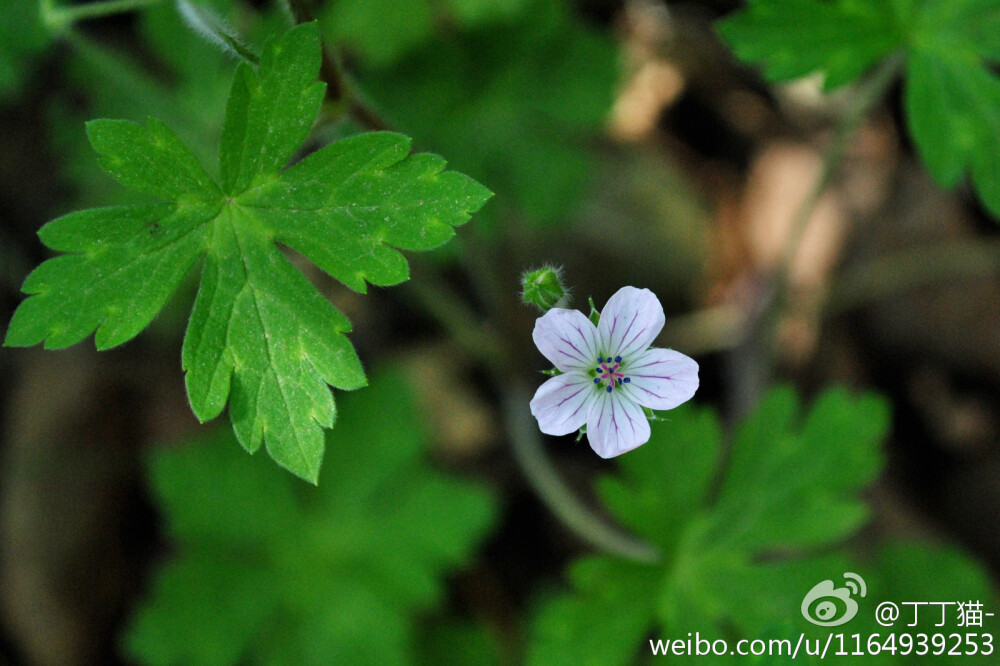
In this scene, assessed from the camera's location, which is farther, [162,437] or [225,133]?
[162,437]

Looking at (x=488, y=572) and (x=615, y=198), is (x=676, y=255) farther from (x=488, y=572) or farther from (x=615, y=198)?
(x=488, y=572)

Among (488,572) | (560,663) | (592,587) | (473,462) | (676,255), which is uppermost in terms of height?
(676,255)

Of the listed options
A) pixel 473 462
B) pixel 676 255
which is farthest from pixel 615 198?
pixel 473 462

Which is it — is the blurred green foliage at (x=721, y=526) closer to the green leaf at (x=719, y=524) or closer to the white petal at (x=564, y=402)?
the green leaf at (x=719, y=524)

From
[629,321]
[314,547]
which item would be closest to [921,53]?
[629,321]

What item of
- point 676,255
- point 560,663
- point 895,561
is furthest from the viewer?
point 676,255

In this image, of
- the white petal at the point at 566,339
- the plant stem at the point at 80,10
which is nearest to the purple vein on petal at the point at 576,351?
the white petal at the point at 566,339
